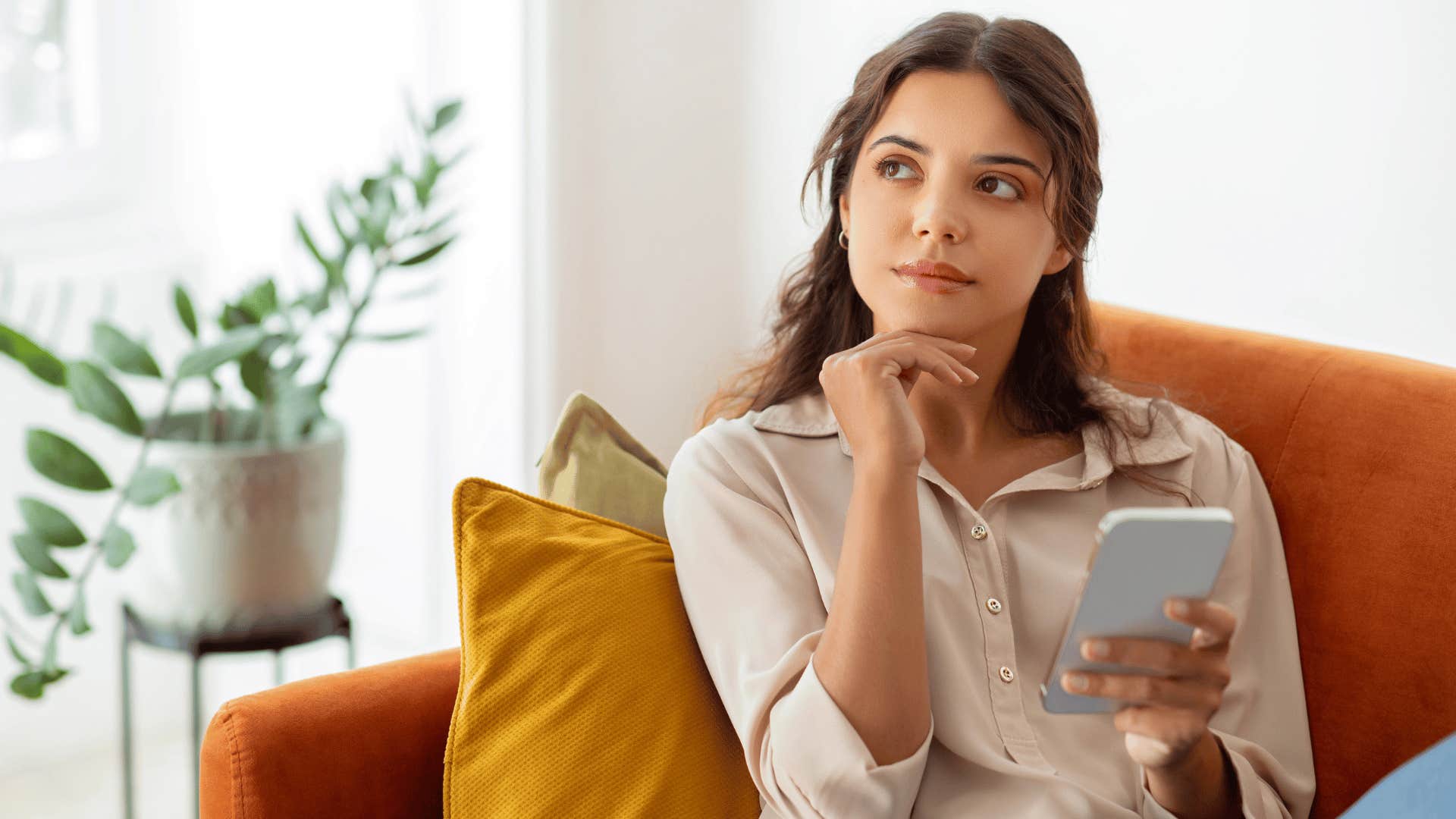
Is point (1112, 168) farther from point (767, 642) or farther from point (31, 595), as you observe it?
point (31, 595)

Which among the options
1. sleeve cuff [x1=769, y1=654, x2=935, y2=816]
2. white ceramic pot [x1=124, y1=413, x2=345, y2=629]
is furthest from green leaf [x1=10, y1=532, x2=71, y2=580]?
sleeve cuff [x1=769, y1=654, x2=935, y2=816]

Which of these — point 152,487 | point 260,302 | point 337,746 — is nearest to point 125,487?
point 152,487

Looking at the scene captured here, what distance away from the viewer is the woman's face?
1.27m

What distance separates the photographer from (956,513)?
133 centimetres

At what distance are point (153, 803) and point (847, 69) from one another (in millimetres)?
1724

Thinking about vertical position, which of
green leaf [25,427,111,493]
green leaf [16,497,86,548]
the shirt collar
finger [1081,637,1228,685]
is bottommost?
green leaf [16,497,86,548]

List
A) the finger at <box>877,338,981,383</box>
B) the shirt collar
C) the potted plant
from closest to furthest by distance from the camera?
1. the finger at <box>877,338,981,383</box>
2. the shirt collar
3. the potted plant

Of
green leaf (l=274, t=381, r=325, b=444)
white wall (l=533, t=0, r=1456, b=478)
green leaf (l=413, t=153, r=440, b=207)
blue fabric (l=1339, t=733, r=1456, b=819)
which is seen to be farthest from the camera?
green leaf (l=413, t=153, r=440, b=207)

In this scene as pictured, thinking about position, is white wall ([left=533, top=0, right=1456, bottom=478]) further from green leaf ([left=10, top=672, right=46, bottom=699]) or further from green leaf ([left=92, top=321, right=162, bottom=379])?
green leaf ([left=10, top=672, right=46, bottom=699])

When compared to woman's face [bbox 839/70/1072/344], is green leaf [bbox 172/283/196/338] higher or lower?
lower

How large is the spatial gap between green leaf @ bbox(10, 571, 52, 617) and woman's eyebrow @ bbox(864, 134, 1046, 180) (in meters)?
1.29

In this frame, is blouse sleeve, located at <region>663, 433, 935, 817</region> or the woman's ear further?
the woman's ear

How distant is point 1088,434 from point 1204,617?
0.45m

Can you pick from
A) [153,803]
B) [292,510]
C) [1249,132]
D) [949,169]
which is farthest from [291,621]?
[1249,132]
